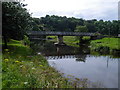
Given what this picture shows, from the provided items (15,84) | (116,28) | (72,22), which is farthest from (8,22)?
(72,22)

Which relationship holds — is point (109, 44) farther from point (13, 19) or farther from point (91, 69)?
point (13, 19)

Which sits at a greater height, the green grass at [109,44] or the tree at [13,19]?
the tree at [13,19]

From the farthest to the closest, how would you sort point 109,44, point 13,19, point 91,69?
point 109,44 < point 13,19 < point 91,69

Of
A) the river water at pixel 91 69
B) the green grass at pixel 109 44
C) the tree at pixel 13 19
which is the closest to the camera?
the river water at pixel 91 69

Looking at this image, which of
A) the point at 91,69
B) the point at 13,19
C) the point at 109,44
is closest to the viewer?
the point at 91,69

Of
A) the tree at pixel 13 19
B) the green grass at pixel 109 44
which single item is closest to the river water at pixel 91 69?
the tree at pixel 13 19

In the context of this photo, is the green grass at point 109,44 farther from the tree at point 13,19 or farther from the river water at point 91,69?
the tree at point 13,19

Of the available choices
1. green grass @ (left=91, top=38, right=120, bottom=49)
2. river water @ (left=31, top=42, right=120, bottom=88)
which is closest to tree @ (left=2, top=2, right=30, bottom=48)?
river water @ (left=31, top=42, right=120, bottom=88)

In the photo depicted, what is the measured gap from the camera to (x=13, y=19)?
2431 centimetres

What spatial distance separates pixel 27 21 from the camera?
27016mm

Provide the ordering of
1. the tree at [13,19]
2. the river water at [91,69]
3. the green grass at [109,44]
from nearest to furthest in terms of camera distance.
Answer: the river water at [91,69]
the tree at [13,19]
the green grass at [109,44]

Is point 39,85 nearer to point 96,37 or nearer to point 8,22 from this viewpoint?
point 8,22

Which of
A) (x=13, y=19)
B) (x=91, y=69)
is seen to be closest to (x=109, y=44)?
(x=91, y=69)

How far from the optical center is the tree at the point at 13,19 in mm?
23619
